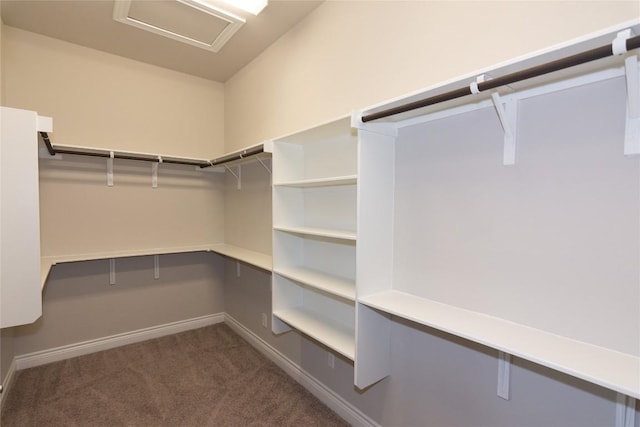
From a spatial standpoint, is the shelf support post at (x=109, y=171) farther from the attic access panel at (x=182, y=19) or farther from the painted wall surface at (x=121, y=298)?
the attic access panel at (x=182, y=19)

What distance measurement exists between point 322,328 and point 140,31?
110 inches

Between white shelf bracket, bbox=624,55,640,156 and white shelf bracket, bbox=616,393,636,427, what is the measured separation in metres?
0.80

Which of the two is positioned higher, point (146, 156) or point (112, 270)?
point (146, 156)

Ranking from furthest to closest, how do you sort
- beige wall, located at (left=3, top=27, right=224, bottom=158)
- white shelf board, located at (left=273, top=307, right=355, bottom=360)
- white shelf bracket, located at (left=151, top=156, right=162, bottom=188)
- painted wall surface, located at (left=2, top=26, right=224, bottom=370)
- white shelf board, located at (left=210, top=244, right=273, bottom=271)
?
white shelf bracket, located at (left=151, top=156, right=162, bottom=188) < painted wall surface, located at (left=2, top=26, right=224, bottom=370) < beige wall, located at (left=3, top=27, right=224, bottom=158) < white shelf board, located at (left=210, top=244, right=273, bottom=271) < white shelf board, located at (left=273, top=307, right=355, bottom=360)

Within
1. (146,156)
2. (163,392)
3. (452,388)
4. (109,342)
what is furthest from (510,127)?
(109,342)

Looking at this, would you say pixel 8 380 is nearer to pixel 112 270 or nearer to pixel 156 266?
pixel 112 270

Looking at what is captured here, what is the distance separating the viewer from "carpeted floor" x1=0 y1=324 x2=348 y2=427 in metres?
2.08

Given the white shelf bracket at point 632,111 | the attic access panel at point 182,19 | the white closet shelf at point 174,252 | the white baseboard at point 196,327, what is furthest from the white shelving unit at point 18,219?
the white shelf bracket at point 632,111

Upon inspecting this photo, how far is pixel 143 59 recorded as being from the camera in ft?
10.0

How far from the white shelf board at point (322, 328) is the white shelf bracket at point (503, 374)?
2.22ft

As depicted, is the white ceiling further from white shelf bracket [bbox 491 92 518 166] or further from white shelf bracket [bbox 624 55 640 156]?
white shelf bracket [bbox 624 55 640 156]

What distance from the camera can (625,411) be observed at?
3.29 feet

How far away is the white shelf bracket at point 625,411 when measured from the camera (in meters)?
0.99

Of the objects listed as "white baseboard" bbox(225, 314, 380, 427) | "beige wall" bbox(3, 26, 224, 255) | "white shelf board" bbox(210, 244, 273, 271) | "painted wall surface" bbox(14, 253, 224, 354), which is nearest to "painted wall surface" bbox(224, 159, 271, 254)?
"white shelf board" bbox(210, 244, 273, 271)
